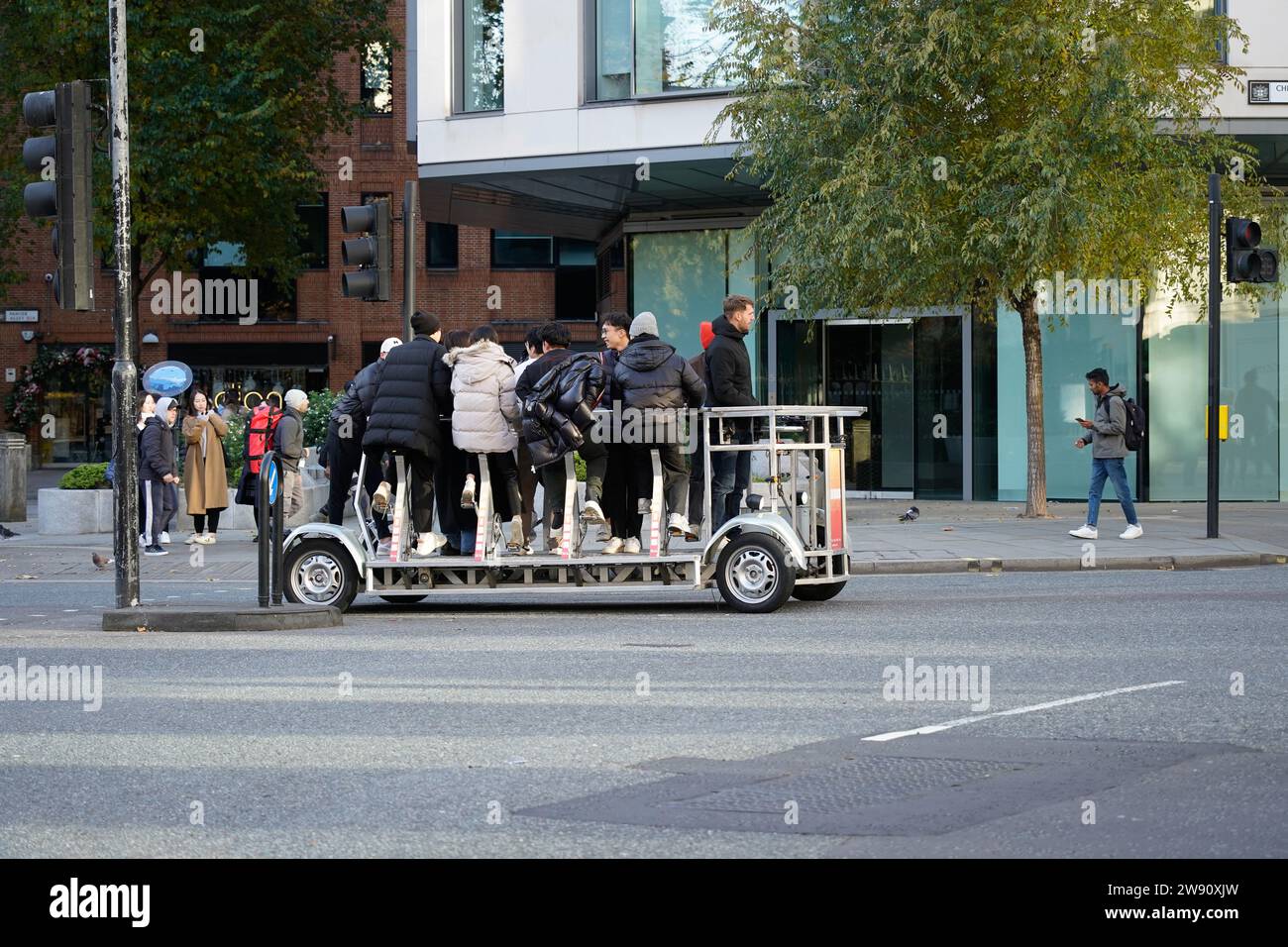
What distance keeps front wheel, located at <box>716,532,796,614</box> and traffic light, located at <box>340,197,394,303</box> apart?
13.2 feet

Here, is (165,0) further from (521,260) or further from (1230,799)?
(1230,799)

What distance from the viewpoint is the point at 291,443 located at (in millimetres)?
18250

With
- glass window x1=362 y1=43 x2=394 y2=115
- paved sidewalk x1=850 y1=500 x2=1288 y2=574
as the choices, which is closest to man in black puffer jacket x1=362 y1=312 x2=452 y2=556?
paved sidewalk x1=850 y1=500 x2=1288 y2=574

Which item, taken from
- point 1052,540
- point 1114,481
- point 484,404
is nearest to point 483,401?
point 484,404

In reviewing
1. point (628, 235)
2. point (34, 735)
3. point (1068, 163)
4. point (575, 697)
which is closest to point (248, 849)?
point (34, 735)

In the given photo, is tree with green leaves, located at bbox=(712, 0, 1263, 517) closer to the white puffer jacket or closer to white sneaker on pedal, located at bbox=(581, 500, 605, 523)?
the white puffer jacket

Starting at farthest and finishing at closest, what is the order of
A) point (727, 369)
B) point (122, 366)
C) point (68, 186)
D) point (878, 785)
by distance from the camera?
point (727, 369)
point (122, 366)
point (68, 186)
point (878, 785)

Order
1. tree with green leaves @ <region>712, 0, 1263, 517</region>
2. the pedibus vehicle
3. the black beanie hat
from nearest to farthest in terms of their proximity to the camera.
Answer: the pedibus vehicle → the black beanie hat → tree with green leaves @ <region>712, 0, 1263, 517</region>

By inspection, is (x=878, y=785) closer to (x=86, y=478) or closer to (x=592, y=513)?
(x=592, y=513)

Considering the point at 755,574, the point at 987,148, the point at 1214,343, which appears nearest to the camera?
the point at 755,574

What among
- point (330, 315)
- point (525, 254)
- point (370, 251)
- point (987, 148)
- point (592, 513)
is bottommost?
point (592, 513)

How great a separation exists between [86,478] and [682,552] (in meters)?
13.2

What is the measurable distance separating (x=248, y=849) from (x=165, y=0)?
32.7 metres

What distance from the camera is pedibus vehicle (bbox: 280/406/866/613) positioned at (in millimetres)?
12445
